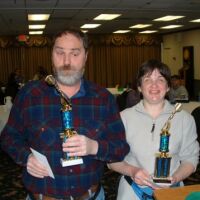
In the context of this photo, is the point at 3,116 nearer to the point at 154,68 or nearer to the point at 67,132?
the point at 154,68

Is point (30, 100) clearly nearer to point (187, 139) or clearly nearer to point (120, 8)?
point (187, 139)

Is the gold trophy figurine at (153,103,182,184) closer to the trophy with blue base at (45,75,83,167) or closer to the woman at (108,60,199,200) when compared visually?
the woman at (108,60,199,200)

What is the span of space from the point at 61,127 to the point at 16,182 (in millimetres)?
3548

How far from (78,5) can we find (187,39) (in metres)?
8.63

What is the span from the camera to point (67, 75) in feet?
5.39

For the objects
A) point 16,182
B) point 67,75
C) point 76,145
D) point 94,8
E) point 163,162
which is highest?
point 94,8

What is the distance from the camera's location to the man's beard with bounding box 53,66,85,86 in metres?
1.64

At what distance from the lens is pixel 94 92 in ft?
5.93

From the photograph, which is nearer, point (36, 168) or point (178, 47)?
point (36, 168)

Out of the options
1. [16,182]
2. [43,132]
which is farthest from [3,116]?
[43,132]

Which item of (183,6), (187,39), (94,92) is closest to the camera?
(94,92)

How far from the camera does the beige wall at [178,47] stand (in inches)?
551

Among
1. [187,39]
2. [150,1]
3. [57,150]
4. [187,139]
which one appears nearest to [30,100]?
[57,150]

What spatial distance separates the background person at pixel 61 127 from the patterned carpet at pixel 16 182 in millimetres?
2565
